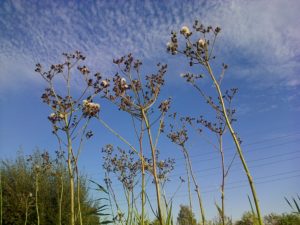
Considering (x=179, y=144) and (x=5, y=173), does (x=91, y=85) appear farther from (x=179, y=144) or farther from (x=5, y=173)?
(x=5, y=173)

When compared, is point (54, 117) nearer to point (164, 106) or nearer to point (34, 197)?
point (164, 106)

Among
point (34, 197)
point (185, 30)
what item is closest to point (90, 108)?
point (185, 30)

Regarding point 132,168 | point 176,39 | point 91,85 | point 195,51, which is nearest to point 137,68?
point 91,85

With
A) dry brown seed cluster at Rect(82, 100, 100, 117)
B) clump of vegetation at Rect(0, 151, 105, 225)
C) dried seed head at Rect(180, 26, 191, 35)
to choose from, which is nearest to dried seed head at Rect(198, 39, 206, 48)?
dried seed head at Rect(180, 26, 191, 35)

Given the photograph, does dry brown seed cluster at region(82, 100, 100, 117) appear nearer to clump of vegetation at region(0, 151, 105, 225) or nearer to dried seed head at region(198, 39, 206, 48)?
dried seed head at region(198, 39, 206, 48)

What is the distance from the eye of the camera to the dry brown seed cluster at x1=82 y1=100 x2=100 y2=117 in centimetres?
623

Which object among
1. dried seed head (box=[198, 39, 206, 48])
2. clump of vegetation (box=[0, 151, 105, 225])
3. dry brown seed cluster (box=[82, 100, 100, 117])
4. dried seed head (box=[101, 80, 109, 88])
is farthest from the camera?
clump of vegetation (box=[0, 151, 105, 225])

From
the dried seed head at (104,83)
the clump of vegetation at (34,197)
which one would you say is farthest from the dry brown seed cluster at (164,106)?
the clump of vegetation at (34,197)

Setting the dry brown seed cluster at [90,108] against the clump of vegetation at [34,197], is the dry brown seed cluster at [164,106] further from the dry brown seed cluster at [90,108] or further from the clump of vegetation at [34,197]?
the clump of vegetation at [34,197]

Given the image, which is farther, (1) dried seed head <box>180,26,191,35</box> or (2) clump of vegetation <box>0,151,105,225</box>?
(2) clump of vegetation <box>0,151,105,225</box>

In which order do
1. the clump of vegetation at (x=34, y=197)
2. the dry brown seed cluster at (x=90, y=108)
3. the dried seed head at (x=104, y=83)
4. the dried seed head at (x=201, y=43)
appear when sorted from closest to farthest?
the dried seed head at (x=201, y=43)
the dry brown seed cluster at (x=90, y=108)
the dried seed head at (x=104, y=83)
the clump of vegetation at (x=34, y=197)

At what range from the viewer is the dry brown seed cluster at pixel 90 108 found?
6.23m

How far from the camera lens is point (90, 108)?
6.30 m

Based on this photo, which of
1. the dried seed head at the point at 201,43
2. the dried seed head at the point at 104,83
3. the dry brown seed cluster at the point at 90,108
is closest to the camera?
the dried seed head at the point at 201,43
